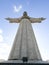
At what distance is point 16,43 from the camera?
20.6 metres

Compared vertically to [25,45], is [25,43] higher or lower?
higher

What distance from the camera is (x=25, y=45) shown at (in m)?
20.1

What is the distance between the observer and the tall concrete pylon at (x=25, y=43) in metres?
19.4

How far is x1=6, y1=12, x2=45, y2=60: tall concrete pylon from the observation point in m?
19.4

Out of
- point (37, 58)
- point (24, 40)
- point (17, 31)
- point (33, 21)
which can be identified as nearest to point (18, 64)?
point (37, 58)

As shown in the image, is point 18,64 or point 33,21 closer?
point 18,64

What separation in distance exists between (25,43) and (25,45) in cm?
31

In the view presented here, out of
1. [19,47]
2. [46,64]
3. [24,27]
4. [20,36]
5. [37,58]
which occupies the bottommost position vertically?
[46,64]

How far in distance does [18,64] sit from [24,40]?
5.78 meters

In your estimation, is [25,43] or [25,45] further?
[25,43]

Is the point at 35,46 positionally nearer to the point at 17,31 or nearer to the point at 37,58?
the point at 37,58

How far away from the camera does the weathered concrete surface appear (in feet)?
63.5

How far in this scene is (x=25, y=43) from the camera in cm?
2027

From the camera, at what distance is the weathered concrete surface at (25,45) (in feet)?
63.5
